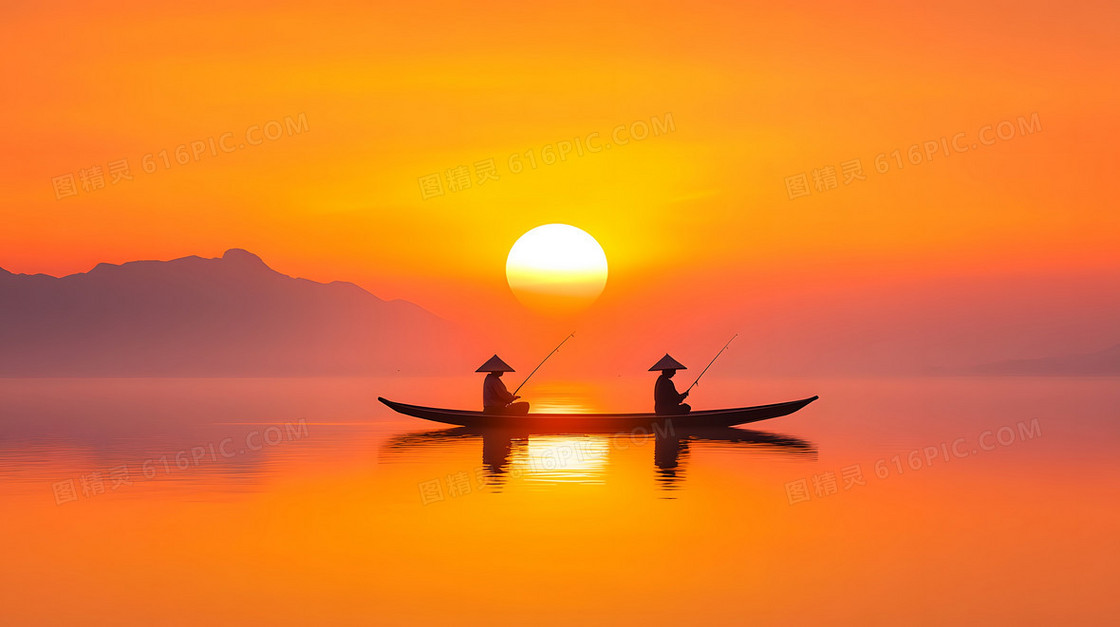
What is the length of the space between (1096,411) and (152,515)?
5567 cm

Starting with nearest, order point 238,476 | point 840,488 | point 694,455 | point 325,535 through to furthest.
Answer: point 325,535, point 840,488, point 238,476, point 694,455

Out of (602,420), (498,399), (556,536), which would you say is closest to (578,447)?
(602,420)

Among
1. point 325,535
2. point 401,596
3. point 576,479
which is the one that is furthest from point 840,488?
point 401,596

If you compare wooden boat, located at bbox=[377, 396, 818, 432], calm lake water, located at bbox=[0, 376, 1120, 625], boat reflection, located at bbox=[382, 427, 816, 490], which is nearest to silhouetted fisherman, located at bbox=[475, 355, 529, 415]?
wooden boat, located at bbox=[377, 396, 818, 432]

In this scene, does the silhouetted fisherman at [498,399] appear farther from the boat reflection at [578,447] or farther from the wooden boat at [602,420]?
the boat reflection at [578,447]

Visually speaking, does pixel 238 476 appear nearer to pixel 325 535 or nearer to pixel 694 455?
pixel 325 535

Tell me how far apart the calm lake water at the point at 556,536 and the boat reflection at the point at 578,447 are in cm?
19

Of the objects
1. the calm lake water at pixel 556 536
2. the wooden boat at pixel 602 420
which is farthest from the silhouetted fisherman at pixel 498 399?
the calm lake water at pixel 556 536

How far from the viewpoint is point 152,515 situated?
17734 millimetres

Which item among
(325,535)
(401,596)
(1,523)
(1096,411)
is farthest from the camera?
(1096,411)

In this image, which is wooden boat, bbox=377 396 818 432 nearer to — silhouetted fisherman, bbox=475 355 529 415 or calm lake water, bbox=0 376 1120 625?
silhouetted fisherman, bbox=475 355 529 415

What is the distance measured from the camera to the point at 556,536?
15453 mm

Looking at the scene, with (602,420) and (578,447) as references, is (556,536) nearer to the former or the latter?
(578,447)

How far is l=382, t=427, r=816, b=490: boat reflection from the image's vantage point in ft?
77.6
